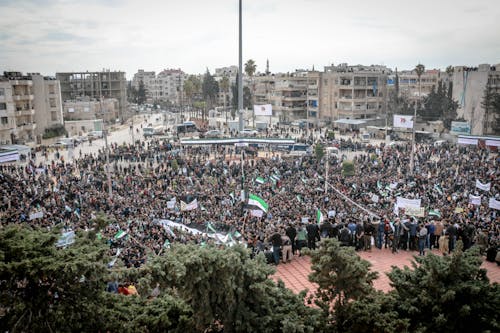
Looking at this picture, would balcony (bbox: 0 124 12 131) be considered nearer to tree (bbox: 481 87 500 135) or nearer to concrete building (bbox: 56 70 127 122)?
concrete building (bbox: 56 70 127 122)

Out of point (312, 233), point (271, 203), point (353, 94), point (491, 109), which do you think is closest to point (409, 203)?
point (312, 233)

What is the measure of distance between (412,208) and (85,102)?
7154 centimetres

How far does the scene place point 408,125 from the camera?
39250mm

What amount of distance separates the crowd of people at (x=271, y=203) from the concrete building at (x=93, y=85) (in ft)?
189

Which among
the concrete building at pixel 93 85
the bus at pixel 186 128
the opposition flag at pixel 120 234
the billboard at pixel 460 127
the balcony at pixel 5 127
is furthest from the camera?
the concrete building at pixel 93 85

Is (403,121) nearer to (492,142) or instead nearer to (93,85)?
(492,142)

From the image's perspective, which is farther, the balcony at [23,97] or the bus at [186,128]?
the bus at [186,128]

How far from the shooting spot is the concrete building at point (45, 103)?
63844 mm

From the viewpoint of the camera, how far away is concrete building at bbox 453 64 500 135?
186 feet

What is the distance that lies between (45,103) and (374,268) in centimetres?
6387

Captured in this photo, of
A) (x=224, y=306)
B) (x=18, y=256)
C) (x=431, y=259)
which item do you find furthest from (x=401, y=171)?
(x=18, y=256)

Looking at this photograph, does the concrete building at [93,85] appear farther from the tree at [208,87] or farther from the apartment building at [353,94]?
the apartment building at [353,94]

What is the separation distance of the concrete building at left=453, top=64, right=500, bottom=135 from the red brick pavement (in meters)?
49.8

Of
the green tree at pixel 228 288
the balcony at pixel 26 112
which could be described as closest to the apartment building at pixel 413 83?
the balcony at pixel 26 112
